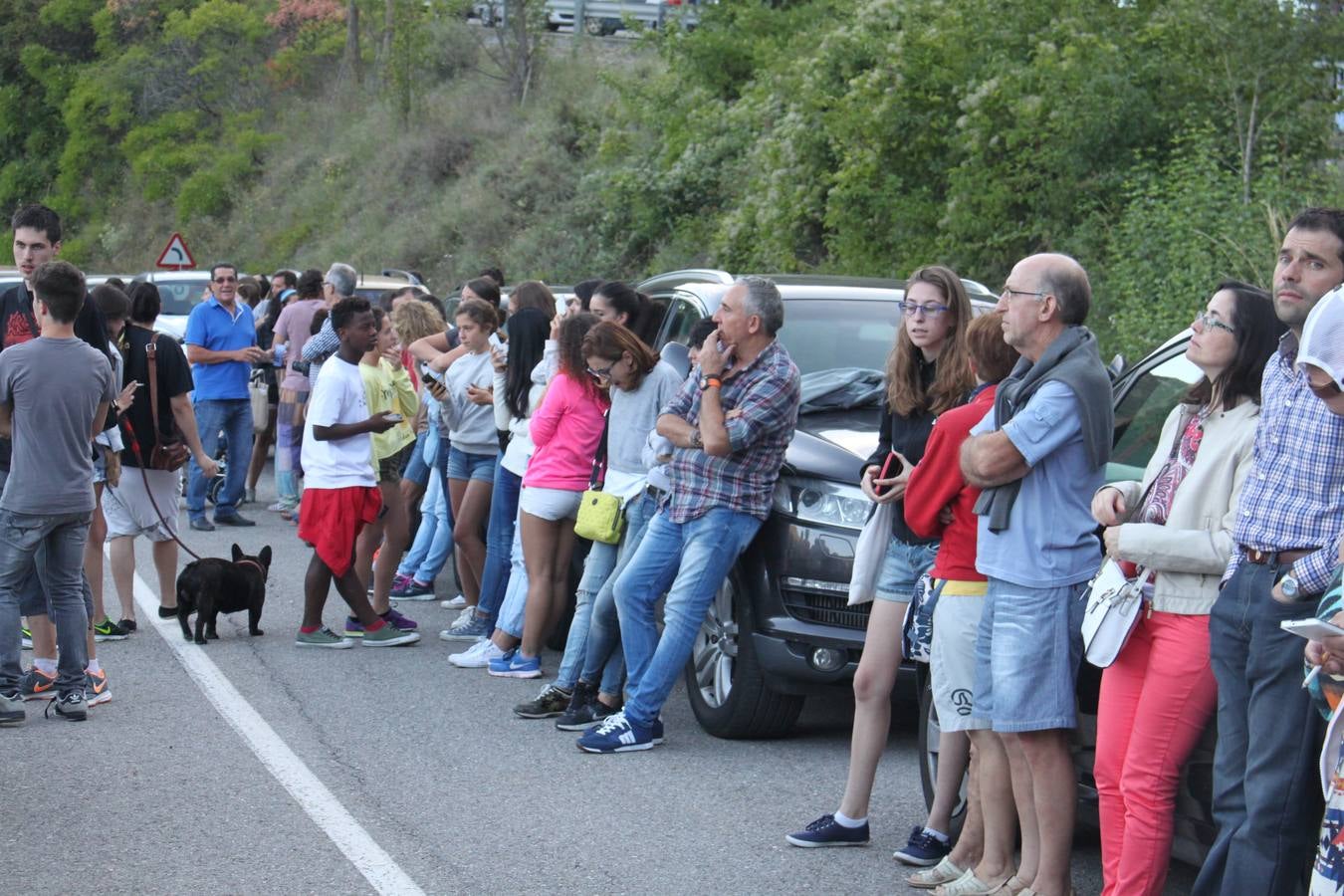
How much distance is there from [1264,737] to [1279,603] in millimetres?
336

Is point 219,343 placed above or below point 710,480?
below

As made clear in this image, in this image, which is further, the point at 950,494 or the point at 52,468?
the point at 52,468

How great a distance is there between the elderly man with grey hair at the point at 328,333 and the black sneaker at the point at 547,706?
3.76 metres

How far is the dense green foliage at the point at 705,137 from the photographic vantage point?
15.1m

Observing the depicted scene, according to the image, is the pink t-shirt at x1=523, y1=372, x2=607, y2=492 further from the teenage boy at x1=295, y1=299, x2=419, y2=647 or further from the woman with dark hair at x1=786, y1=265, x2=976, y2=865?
the woman with dark hair at x1=786, y1=265, x2=976, y2=865

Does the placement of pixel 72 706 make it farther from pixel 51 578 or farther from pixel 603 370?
pixel 603 370

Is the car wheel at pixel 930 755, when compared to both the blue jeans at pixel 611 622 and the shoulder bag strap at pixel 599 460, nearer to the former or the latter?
the blue jeans at pixel 611 622

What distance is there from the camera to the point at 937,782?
5.83m

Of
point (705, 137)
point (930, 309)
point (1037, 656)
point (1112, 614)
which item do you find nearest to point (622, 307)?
point (930, 309)

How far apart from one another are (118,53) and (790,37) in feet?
118

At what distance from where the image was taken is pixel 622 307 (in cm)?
841

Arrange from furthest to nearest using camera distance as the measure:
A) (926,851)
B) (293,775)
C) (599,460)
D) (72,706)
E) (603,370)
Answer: (599,460), (603,370), (72,706), (293,775), (926,851)

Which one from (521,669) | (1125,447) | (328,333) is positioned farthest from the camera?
(328,333)

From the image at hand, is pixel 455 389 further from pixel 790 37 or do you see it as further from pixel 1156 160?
pixel 790 37
